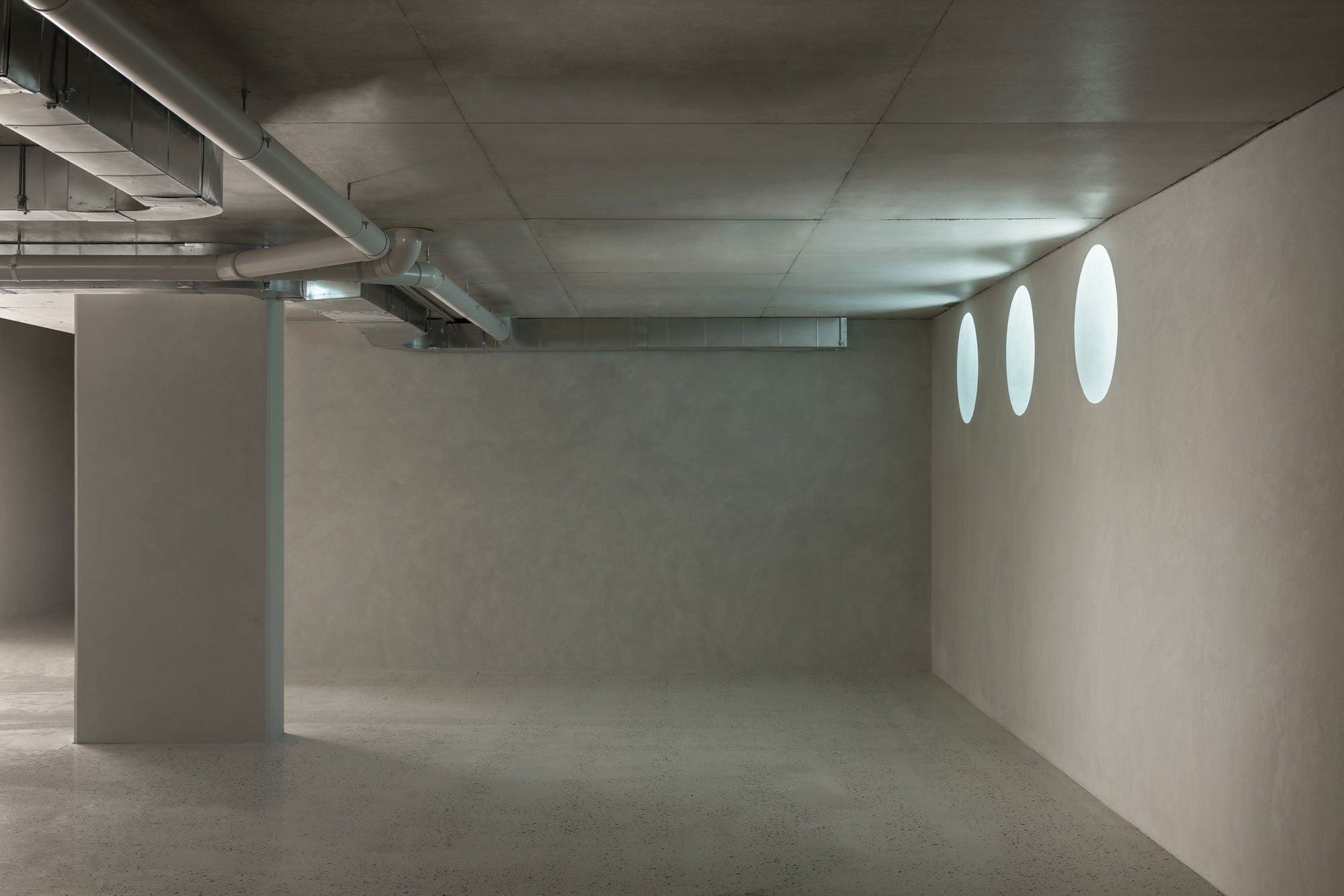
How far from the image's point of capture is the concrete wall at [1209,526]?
371cm

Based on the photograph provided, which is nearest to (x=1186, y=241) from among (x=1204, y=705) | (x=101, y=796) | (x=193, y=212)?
(x=1204, y=705)

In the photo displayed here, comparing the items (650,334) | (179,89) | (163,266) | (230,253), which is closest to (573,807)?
(230,253)

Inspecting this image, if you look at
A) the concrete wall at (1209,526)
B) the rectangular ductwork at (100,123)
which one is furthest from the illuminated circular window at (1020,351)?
the rectangular ductwork at (100,123)

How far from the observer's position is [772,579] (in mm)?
9398

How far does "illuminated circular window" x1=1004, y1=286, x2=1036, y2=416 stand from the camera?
273 inches

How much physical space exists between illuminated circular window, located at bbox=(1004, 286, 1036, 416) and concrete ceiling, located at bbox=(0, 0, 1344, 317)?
0.89 m

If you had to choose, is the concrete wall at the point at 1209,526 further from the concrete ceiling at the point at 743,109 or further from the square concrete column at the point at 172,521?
the square concrete column at the point at 172,521

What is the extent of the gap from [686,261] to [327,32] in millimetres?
3755

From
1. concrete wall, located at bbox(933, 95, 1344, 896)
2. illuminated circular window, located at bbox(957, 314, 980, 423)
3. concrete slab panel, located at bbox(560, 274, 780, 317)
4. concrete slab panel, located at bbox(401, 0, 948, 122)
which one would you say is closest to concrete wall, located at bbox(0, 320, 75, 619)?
concrete slab panel, located at bbox(560, 274, 780, 317)

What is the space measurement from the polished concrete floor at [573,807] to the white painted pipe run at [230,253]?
8.92 ft

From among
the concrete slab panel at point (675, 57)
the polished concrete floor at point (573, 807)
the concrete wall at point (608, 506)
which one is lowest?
the polished concrete floor at point (573, 807)

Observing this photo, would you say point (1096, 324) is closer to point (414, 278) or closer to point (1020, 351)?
point (1020, 351)

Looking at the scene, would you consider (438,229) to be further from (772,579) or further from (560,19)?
(772,579)

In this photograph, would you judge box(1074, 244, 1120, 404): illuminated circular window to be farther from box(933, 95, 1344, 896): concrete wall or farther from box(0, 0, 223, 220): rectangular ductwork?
box(0, 0, 223, 220): rectangular ductwork
